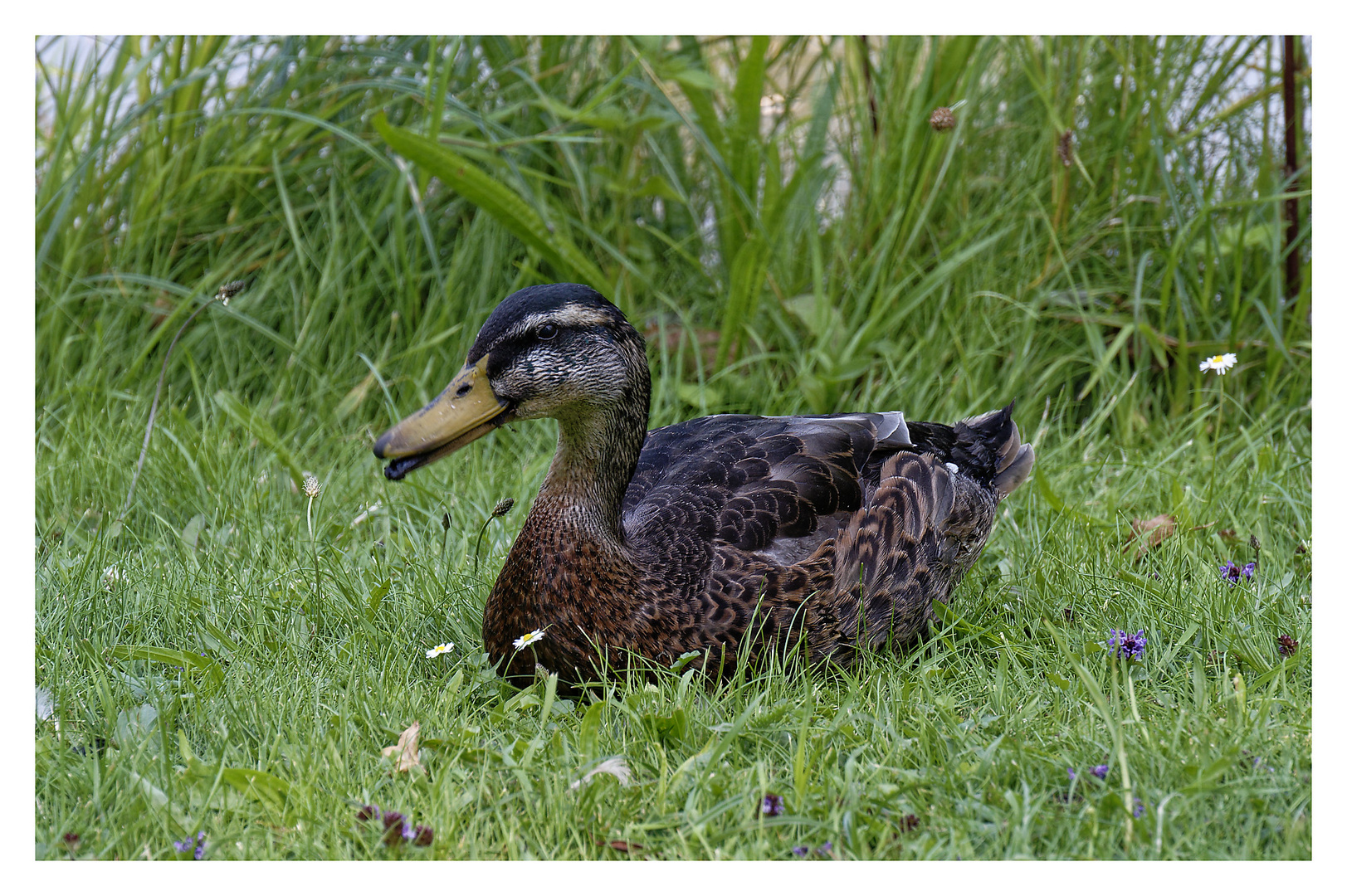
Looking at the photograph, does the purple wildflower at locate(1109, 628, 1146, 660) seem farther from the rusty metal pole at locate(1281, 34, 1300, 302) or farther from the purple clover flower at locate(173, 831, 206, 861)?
the rusty metal pole at locate(1281, 34, 1300, 302)

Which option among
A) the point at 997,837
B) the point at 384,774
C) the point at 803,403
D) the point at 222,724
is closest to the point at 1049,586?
the point at 997,837

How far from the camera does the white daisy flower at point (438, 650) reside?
8.33 feet

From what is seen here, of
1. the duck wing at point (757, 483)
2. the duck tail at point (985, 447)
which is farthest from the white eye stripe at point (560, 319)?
the duck tail at point (985, 447)

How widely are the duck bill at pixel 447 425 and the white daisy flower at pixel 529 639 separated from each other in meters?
0.43

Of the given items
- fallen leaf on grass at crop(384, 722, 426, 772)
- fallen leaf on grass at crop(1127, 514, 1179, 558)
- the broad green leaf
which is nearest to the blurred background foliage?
fallen leaf on grass at crop(1127, 514, 1179, 558)

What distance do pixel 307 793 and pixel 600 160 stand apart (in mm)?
2940

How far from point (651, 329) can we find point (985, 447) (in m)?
1.62

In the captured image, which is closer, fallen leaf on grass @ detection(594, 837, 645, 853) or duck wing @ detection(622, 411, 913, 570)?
fallen leaf on grass @ detection(594, 837, 645, 853)

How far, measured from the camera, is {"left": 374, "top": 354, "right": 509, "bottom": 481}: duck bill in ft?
7.23

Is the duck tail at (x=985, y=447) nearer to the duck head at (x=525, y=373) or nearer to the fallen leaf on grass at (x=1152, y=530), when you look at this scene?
the fallen leaf on grass at (x=1152, y=530)

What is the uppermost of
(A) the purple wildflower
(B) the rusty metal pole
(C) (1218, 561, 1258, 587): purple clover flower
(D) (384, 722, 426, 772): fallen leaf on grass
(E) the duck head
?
(B) the rusty metal pole

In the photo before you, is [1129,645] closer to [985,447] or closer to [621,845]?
[985,447]

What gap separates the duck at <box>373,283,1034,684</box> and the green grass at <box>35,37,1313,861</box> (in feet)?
0.35

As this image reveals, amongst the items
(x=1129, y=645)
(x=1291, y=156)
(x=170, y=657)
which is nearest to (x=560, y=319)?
(x=170, y=657)
